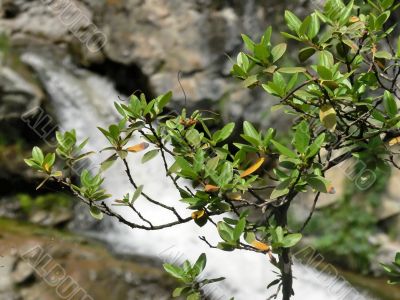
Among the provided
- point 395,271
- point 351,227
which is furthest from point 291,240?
point 351,227

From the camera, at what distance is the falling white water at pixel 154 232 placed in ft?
19.5

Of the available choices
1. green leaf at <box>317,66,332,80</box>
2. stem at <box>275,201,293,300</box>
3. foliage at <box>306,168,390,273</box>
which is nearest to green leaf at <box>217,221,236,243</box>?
stem at <box>275,201,293,300</box>

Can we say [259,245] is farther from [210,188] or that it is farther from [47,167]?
[47,167]

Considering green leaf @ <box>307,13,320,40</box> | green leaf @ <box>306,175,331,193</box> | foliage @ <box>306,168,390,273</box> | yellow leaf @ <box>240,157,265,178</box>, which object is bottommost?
foliage @ <box>306,168,390,273</box>

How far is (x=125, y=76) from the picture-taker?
8.34 meters

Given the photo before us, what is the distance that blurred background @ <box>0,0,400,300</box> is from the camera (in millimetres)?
5457

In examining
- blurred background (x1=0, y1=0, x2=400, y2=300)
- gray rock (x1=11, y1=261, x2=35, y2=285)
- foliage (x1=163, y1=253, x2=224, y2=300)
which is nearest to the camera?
foliage (x1=163, y1=253, x2=224, y2=300)

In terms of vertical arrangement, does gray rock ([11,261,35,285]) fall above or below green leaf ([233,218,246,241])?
below

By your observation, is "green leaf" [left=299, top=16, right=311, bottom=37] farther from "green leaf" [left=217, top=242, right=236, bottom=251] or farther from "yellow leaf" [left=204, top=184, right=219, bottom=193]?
"green leaf" [left=217, top=242, right=236, bottom=251]

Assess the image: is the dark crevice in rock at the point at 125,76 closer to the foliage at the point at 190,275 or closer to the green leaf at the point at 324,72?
the foliage at the point at 190,275

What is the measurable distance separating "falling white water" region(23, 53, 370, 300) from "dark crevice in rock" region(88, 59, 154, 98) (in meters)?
0.13

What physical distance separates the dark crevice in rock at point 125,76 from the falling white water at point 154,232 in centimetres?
13

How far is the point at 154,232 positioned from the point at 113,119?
202cm

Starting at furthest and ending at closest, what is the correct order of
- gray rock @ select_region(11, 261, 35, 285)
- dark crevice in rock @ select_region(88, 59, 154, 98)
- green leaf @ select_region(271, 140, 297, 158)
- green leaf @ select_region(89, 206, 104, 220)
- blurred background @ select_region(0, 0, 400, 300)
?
dark crevice in rock @ select_region(88, 59, 154, 98) → blurred background @ select_region(0, 0, 400, 300) → gray rock @ select_region(11, 261, 35, 285) → green leaf @ select_region(89, 206, 104, 220) → green leaf @ select_region(271, 140, 297, 158)
